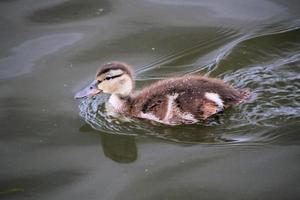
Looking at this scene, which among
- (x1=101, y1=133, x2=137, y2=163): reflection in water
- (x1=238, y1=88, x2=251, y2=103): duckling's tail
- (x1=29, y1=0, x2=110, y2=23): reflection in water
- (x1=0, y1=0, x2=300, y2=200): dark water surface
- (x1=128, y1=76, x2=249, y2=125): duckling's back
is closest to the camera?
(x1=0, y1=0, x2=300, y2=200): dark water surface

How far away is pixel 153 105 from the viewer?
3.89 m

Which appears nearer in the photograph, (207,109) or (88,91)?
(207,109)

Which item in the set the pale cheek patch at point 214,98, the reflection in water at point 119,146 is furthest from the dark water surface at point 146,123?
the pale cheek patch at point 214,98

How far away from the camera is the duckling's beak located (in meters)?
3.99

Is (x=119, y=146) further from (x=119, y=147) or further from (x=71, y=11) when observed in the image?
(x=71, y=11)

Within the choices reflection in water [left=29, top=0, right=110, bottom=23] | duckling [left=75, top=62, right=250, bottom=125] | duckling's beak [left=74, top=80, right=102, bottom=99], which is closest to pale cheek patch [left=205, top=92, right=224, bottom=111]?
duckling [left=75, top=62, right=250, bottom=125]

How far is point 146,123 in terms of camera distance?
12.9ft

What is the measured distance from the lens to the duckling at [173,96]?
12.5 feet

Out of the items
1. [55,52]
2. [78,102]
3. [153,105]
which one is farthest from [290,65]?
[55,52]

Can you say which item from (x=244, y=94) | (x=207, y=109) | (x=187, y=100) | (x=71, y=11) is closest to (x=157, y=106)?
(x=187, y=100)

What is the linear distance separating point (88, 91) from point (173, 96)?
657 mm

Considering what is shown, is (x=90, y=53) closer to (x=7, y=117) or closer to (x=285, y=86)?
(x=7, y=117)

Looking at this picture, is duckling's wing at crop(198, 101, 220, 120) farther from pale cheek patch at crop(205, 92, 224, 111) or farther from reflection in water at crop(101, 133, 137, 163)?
reflection in water at crop(101, 133, 137, 163)

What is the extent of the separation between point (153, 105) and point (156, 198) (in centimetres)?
90
